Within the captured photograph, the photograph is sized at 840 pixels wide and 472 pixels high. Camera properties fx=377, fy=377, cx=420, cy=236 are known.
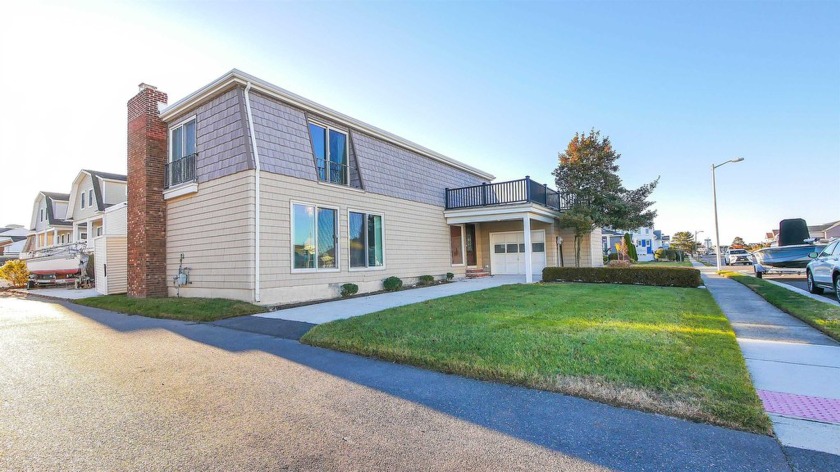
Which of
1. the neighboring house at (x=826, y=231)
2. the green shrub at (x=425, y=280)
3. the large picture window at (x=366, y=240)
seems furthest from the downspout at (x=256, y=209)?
the neighboring house at (x=826, y=231)

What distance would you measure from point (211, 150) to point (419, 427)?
10.6m

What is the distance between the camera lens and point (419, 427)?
301 centimetres

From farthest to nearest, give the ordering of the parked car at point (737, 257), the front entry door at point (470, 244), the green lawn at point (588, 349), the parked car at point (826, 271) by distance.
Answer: the parked car at point (737, 257)
the front entry door at point (470, 244)
the parked car at point (826, 271)
the green lawn at point (588, 349)

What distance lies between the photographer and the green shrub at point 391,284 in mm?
13320

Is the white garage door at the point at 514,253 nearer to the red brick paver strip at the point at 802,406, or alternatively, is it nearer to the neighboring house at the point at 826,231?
the red brick paver strip at the point at 802,406

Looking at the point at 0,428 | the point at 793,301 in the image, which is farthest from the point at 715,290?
the point at 0,428

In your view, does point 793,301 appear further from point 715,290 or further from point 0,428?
point 0,428

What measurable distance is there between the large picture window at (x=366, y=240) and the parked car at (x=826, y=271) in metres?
12.1

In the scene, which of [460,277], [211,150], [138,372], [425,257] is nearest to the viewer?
[138,372]

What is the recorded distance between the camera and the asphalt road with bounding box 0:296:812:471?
98.6 inches

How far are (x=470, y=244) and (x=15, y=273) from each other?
2298cm

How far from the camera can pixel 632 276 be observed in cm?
1418

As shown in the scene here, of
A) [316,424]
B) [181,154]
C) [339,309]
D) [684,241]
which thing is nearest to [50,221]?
[181,154]

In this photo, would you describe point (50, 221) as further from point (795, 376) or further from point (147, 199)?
point (795, 376)
